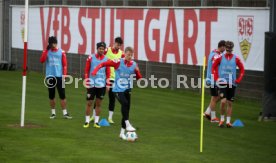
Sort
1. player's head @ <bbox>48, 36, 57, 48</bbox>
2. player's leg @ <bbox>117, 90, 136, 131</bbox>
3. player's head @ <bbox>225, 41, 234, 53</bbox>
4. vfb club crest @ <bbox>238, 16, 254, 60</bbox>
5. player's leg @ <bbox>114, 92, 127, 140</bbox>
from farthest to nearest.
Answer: vfb club crest @ <bbox>238, 16, 254, 60</bbox> → player's head @ <bbox>48, 36, 57, 48</bbox> → player's head @ <bbox>225, 41, 234, 53</bbox> → player's leg @ <bbox>114, 92, 127, 140</bbox> → player's leg @ <bbox>117, 90, 136, 131</bbox>

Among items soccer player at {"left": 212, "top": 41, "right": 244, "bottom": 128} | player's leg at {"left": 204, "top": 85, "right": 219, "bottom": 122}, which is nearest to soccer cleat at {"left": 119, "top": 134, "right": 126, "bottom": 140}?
soccer player at {"left": 212, "top": 41, "right": 244, "bottom": 128}

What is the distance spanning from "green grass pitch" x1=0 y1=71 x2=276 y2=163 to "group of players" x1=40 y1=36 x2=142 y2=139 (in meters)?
0.55

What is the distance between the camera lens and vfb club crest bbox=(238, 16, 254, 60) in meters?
29.7

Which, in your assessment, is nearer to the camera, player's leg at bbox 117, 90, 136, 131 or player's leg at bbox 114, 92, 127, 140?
player's leg at bbox 117, 90, 136, 131

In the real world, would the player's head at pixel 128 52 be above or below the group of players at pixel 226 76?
above

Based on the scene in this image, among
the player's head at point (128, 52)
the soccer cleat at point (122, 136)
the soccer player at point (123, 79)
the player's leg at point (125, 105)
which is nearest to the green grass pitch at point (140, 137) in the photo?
the soccer cleat at point (122, 136)

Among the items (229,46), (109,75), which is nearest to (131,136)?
(109,75)

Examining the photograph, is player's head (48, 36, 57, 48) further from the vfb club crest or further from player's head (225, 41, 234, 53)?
the vfb club crest

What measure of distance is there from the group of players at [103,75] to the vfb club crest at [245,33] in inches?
314

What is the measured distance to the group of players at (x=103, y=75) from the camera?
19.5 metres

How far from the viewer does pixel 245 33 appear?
29984 mm

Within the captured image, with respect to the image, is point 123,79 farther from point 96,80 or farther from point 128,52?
point 96,80

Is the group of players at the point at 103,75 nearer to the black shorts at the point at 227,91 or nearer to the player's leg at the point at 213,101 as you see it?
the black shorts at the point at 227,91

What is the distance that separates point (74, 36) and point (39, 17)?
4.75 meters
